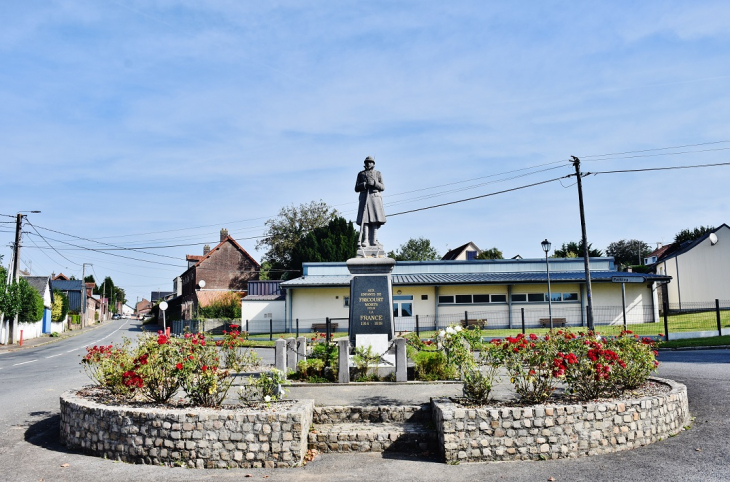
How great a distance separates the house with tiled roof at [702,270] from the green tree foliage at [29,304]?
150 ft

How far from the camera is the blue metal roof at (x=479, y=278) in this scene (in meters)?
31.8

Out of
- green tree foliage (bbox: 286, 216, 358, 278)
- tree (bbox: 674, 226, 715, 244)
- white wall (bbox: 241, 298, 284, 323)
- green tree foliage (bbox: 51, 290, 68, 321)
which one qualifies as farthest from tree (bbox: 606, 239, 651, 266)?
green tree foliage (bbox: 51, 290, 68, 321)

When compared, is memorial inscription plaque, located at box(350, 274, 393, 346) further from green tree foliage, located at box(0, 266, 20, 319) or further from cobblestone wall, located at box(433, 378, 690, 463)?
green tree foliage, located at box(0, 266, 20, 319)

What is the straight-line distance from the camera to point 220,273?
51188 millimetres

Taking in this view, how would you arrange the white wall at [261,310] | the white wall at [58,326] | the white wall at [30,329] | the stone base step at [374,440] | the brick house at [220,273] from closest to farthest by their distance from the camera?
the stone base step at [374,440] < the white wall at [261,310] < the white wall at [30,329] < the brick house at [220,273] < the white wall at [58,326]

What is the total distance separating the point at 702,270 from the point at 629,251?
132 feet

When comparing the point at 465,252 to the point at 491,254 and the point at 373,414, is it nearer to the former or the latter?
the point at 491,254

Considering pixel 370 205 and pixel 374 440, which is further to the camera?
pixel 370 205

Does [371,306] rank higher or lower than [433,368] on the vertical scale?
higher

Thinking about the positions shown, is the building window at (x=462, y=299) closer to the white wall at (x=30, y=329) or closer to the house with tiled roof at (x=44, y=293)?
the white wall at (x=30, y=329)

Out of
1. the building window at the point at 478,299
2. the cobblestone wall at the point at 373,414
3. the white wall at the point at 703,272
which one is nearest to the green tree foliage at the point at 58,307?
the building window at the point at 478,299

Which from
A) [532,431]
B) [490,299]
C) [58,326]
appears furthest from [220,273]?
[532,431]

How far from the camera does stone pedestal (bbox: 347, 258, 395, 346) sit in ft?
42.6

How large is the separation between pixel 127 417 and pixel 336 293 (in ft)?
85.2
